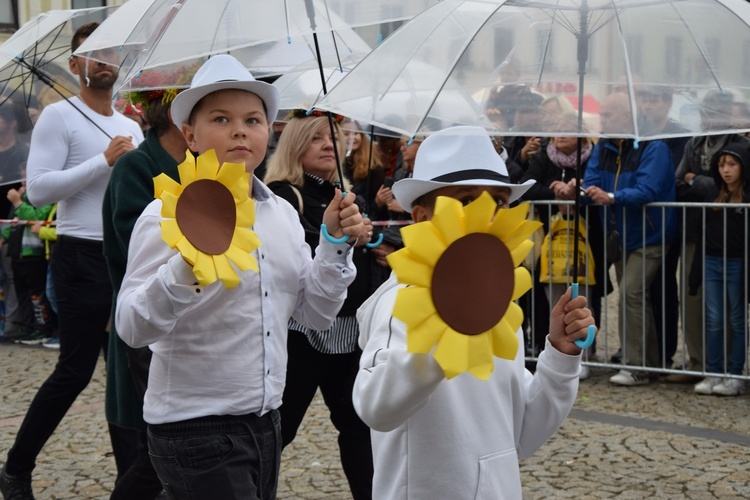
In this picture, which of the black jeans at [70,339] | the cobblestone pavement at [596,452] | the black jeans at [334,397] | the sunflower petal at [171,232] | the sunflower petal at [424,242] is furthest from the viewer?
the cobblestone pavement at [596,452]


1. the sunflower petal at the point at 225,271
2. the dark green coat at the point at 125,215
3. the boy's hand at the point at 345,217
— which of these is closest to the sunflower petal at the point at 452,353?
the sunflower petal at the point at 225,271

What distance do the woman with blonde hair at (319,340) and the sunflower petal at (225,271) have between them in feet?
5.50

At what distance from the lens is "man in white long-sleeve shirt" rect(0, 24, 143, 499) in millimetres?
5062

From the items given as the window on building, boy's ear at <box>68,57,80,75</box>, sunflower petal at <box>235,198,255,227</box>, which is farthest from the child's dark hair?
the window on building

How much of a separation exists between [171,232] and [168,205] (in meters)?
0.07

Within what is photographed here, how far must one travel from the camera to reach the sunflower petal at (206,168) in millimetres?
2809

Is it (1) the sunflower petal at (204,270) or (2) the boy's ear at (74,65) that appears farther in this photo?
(2) the boy's ear at (74,65)

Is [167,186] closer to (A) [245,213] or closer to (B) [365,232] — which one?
(A) [245,213]

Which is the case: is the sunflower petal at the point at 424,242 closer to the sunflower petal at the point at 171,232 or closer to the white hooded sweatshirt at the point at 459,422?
the white hooded sweatshirt at the point at 459,422

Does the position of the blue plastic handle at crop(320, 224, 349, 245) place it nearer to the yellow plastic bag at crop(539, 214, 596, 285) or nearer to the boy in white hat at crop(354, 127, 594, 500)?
the boy in white hat at crop(354, 127, 594, 500)

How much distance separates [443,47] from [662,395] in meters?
4.86

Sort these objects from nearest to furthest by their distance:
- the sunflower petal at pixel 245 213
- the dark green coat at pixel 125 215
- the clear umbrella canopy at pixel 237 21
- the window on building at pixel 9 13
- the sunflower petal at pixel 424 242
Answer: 1. the sunflower petal at pixel 424 242
2. the sunflower petal at pixel 245 213
3. the clear umbrella canopy at pixel 237 21
4. the dark green coat at pixel 125 215
5. the window on building at pixel 9 13

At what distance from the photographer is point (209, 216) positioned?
2814mm

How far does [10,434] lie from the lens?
263 inches
